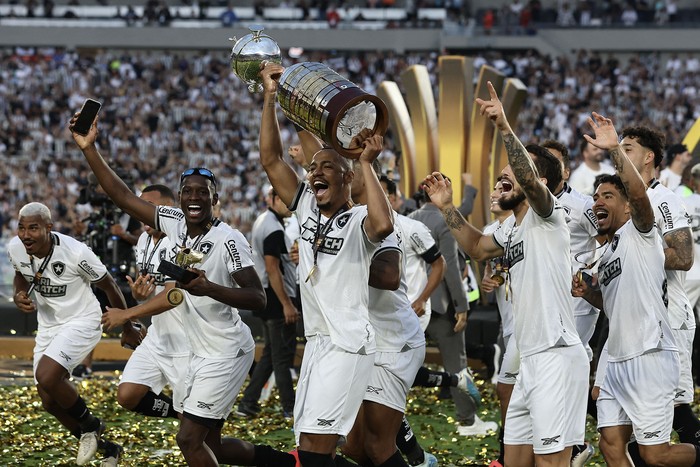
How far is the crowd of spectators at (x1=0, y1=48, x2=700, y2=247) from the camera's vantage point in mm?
31328

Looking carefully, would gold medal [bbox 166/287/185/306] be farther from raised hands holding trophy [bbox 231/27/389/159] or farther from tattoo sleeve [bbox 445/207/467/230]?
tattoo sleeve [bbox 445/207/467/230]

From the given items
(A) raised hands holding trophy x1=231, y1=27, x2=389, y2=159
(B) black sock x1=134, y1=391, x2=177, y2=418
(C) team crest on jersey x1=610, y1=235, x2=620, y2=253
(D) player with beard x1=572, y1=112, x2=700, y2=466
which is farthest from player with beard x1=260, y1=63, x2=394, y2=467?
(B) black sock x1=134, y1=391, x2=177, y2=418

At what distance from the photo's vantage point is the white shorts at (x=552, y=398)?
5.94 m

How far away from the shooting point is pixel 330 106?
18.5ft

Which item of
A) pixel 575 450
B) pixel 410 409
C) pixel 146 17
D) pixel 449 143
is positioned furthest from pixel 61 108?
pixel 575 450

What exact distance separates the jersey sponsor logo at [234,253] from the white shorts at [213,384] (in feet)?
1.93

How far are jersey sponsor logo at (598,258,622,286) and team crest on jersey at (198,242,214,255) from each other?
7.68 feet

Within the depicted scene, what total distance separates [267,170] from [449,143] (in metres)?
9.96

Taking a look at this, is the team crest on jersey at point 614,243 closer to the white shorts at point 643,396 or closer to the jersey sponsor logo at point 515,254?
the white shorts at point 643,396

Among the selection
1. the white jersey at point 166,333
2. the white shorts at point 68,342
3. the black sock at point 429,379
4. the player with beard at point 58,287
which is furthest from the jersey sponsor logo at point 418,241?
the white shorts at point 68,342

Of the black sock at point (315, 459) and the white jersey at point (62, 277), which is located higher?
the white jersey at point (62, 277)

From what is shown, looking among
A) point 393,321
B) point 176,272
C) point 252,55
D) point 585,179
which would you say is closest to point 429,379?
point 393,321

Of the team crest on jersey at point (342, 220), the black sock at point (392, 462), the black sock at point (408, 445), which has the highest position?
the team crest on jersey at point (342, 220)

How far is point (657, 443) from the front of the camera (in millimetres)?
6426
